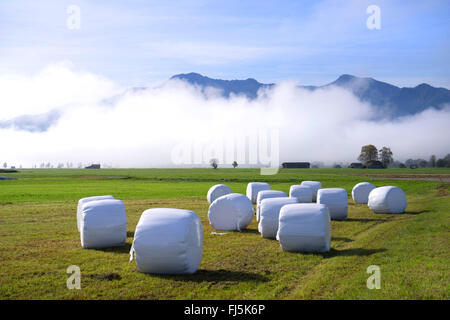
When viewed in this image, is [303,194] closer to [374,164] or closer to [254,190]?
[254,190]

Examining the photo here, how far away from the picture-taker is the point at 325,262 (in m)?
13.9

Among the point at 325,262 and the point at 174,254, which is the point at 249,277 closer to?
the point at 174,254

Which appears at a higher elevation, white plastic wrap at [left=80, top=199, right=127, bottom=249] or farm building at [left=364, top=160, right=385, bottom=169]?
white plastic wrap at [left=80, top=199, right=127, bottom=249]

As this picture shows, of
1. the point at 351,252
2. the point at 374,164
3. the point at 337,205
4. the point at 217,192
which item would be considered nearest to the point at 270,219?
the point at 351,252

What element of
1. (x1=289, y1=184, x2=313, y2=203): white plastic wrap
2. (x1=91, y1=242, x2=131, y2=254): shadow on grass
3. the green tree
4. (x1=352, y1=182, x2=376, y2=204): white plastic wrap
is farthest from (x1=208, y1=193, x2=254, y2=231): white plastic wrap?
the green tree

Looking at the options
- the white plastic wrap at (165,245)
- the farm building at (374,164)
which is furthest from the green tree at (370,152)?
the white plastic wrap at (165,245)

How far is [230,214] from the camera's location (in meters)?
21.3

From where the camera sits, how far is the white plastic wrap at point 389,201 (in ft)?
90.6

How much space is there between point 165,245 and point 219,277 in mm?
1660

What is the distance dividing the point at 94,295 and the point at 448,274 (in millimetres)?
8953
